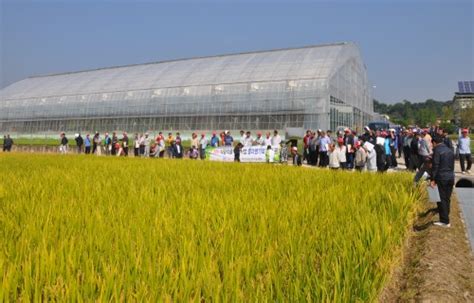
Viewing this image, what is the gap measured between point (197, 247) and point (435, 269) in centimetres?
215

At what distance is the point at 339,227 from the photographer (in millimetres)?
4520

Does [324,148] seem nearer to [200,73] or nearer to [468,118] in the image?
[200,73]

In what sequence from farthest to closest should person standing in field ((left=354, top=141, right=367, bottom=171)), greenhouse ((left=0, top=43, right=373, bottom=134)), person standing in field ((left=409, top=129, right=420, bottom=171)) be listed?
1. greenhouse ((left=0, top=43, right=373, bottom=134))
2. person standing in field ((left=409, top=129, right=420, bottom=171))
3. person standing in field ((left=354, top=141, right=367, bottom=171))

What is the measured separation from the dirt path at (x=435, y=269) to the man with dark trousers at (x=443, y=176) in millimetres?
204

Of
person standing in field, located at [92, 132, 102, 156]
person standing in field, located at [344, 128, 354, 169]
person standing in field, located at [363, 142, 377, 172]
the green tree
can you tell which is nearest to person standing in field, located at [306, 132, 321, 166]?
person standing in field, located at [344, 128, 354, 169]

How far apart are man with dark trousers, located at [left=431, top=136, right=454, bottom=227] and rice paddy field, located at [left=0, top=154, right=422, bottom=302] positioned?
0.41 m

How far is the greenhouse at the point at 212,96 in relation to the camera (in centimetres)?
3550

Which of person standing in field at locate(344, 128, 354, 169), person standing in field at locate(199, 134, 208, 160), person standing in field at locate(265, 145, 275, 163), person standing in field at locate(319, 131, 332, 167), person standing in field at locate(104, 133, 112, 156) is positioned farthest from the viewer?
person standing in field at locate(104, 133, 112, 156)

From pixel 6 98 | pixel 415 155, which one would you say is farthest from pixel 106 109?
pixel 415 155

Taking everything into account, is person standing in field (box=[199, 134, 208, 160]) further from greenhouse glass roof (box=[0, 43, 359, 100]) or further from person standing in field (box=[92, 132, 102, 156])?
greenhouse glass roof (box=[0, 43, 359, 100])

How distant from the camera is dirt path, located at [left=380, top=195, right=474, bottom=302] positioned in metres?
3.63

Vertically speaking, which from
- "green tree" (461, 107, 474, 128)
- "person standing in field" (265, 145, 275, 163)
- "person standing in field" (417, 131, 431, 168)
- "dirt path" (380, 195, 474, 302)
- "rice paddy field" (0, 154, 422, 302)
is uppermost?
"green tree" (461, 107, 474, 128)

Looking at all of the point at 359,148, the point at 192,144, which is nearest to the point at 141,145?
the point at 192,144

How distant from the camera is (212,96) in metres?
39.9
